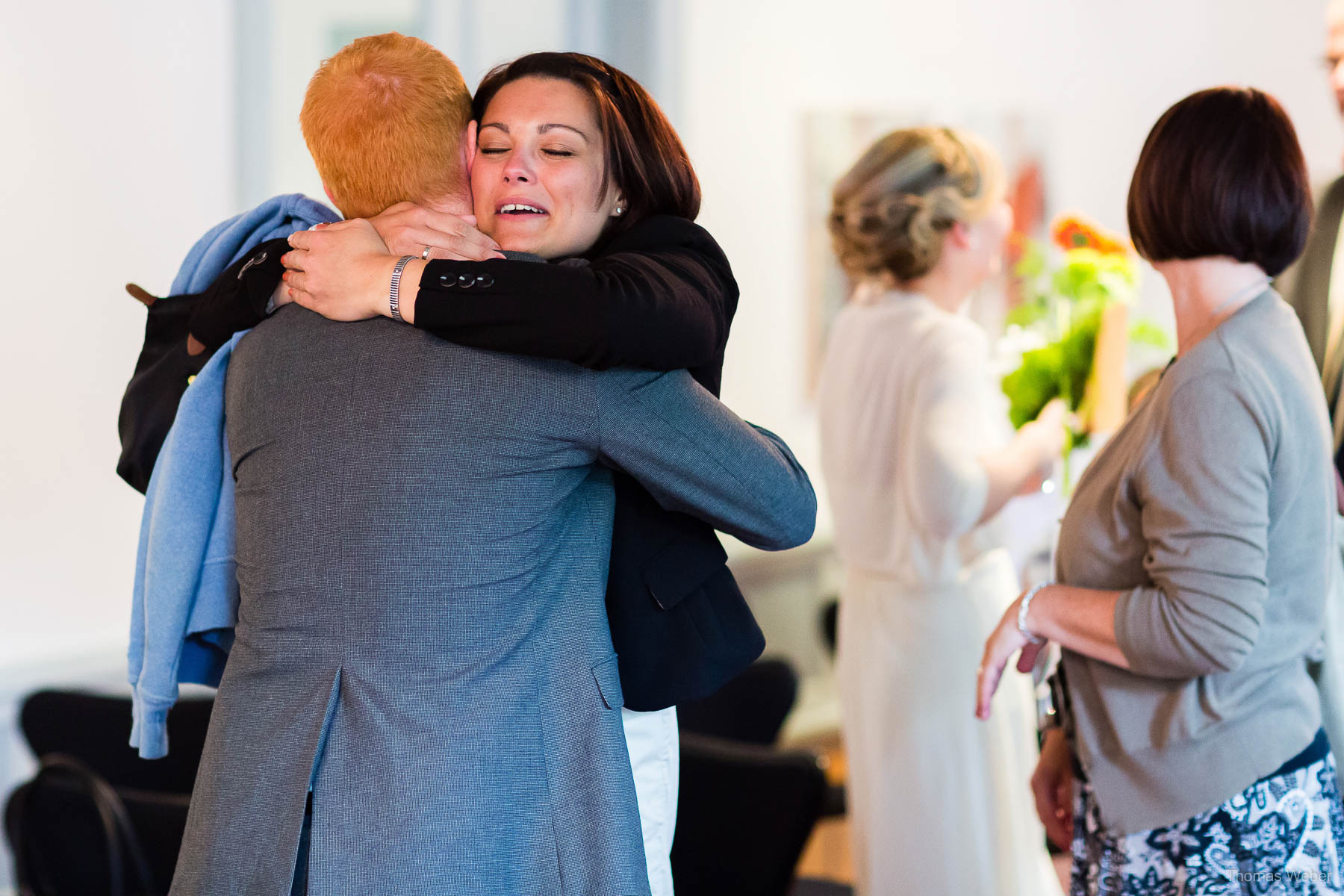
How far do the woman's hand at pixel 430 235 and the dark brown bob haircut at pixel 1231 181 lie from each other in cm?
98

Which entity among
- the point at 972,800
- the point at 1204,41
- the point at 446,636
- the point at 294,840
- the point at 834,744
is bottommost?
the point at 834,744

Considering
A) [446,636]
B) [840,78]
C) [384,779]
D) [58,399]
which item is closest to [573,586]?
[446,636]

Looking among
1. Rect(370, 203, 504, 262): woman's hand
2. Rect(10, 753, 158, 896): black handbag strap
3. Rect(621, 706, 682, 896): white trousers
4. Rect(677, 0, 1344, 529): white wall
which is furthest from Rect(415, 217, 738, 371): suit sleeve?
Rect(677, 0, 1344, 529): white wall

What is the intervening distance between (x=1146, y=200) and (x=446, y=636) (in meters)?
1.19

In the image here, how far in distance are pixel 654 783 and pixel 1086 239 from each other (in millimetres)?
2041

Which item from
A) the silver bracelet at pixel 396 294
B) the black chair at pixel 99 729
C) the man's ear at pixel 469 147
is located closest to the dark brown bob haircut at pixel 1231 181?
the man's ear at pixel 469 147

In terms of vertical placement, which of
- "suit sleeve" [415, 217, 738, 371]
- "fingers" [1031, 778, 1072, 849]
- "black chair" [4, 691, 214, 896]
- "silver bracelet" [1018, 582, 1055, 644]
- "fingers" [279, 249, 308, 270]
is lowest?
"black chair" [4, 691, 214, 896]

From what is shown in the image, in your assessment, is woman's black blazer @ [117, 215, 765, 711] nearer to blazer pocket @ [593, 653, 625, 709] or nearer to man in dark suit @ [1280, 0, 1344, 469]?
blazer pocket @ [593, 653, 625, 709]

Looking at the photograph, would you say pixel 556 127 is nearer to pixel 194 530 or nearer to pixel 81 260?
pixel 194 530

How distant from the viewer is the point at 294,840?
1282mm

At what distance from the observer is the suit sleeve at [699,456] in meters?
1.29

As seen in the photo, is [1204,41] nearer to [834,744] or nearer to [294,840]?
[834,744]

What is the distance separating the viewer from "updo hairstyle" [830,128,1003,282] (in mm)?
2920

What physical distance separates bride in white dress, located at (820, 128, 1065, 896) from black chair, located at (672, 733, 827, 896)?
2.21 feet
